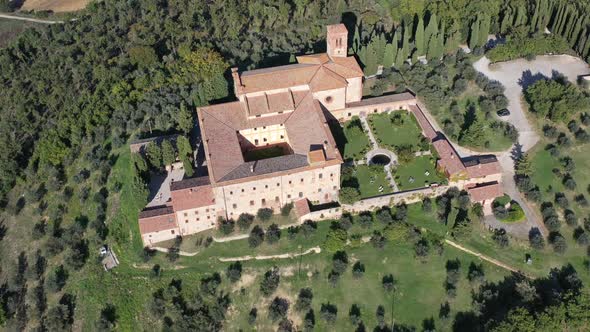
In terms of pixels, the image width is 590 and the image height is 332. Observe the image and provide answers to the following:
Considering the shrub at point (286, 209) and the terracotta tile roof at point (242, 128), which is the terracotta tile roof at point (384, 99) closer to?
the terracotta tile roof at point (242, 128)

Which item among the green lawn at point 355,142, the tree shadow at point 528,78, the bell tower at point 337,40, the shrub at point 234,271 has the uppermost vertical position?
the bell tower at point 337,40

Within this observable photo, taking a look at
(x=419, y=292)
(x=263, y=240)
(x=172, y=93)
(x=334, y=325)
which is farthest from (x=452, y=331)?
(x=172, y=93)

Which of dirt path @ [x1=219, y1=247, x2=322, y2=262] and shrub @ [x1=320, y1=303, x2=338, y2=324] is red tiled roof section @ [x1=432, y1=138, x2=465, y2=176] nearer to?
dirt path @ [x1=219, y1=247, x2=322, y2=262]

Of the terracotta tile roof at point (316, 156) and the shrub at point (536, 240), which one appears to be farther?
the terracotta tile roof at point (316, 156)

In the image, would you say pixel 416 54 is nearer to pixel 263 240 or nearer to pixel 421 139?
pixel 421 139

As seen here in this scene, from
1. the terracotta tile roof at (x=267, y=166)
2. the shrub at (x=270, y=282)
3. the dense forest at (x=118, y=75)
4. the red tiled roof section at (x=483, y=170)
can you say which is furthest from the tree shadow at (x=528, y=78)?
the shrub at (x=270, y=282)

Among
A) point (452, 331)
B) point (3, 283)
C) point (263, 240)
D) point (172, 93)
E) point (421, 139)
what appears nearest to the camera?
point (452, 331)

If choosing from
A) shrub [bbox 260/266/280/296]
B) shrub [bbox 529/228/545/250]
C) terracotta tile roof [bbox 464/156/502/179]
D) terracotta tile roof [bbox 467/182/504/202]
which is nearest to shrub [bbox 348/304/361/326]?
shrub [bbox 260/266/280/296]
